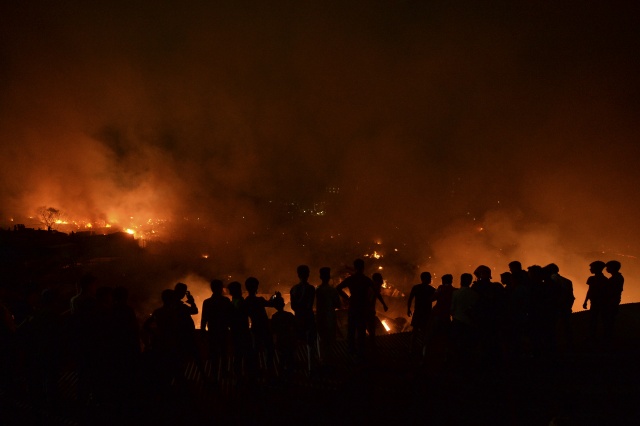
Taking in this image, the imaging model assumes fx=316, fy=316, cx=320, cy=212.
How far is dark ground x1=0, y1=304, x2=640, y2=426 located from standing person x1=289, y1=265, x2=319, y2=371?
766mm

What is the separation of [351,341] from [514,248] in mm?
19875

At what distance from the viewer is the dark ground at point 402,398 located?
4.25 meters

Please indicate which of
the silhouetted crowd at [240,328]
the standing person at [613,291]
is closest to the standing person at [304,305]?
the silhouetted crowd at [240,328]

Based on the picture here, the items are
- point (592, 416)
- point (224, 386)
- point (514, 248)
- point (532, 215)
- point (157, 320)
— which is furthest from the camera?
point (532, 215)

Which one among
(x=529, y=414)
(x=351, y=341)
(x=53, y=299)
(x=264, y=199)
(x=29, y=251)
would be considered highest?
(x=264, y=199)

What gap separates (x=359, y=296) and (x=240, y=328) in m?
2.05

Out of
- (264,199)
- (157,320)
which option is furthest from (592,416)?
(264,199)

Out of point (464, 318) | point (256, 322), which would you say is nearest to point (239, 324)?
point (256, 322)

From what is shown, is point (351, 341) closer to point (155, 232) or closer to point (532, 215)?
point (532, 215)

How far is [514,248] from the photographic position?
69.9 feet

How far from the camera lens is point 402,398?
467cm

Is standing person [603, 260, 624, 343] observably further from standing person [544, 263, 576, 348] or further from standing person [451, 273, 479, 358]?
standing person [451, 273, 479, 358]

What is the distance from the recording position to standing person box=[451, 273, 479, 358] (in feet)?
17.0

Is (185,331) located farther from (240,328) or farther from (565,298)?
(565,298)
